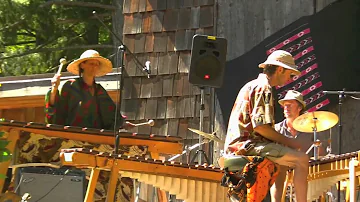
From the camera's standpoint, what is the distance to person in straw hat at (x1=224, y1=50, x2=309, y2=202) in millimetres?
7410

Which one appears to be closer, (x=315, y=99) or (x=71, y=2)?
(x=315, y=99)

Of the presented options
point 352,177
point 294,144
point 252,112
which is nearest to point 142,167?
point 252,112

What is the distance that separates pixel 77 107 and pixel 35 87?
3825mm

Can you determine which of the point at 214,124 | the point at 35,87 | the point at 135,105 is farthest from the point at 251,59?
the point at 35,87

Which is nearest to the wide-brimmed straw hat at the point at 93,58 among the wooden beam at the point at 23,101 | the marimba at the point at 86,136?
the marimba at the point at 86,136

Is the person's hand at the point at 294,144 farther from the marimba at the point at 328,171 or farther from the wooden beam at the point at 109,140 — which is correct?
the wooden beam at the point at 109,140

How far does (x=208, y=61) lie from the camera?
11266 mm

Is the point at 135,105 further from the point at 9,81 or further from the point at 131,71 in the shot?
the point at 9,81

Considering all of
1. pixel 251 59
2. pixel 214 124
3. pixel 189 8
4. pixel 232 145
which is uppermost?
pixel 189 8

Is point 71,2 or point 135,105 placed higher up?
point 71,2

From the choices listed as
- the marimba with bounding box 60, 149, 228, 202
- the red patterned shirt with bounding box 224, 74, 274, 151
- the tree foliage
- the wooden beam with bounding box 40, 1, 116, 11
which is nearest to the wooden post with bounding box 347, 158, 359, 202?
the red patterned shirt with bounding box 224, 74, 274, 151

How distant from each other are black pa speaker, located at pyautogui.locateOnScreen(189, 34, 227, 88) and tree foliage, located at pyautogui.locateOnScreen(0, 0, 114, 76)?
18.0 ft

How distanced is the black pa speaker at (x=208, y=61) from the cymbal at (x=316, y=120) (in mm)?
2194

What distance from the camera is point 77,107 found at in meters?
9.13
